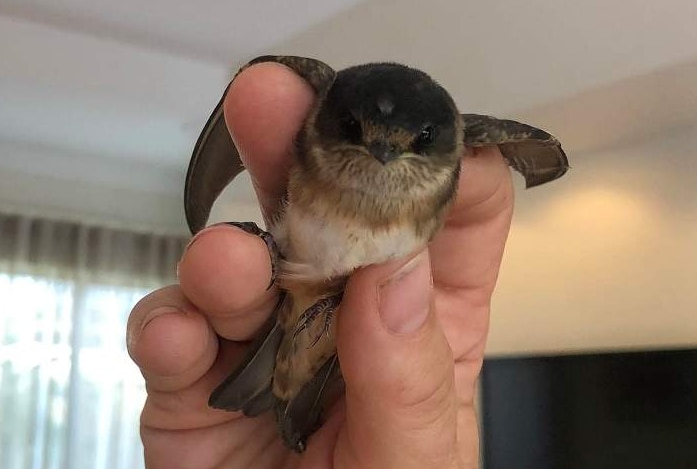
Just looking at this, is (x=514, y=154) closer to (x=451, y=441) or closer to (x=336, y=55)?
(x=451, y=441)

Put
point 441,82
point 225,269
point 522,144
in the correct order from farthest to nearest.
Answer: point 441,82, point 522,144, point 225,269

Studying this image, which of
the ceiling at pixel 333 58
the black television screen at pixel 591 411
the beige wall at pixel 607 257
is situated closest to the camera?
the ceiling at pixel 333 58

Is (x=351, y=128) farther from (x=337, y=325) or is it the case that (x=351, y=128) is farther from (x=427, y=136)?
(x=337, y=325)

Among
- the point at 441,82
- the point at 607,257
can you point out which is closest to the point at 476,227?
the point at 441,82

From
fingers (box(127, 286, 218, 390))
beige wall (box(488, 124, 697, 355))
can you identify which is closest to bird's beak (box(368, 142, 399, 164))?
fingers (box(127, 286, 218, 390))

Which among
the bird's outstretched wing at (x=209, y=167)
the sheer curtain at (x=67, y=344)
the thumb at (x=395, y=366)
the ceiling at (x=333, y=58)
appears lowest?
the sheer curtain at (x=67, y=344)

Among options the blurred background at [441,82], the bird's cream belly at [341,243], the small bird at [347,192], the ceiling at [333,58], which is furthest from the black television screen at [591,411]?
the bird's cream belly at [341,243]

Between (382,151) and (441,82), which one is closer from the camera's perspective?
(382,151)

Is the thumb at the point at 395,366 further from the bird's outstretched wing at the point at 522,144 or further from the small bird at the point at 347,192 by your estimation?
the bird's outstretched wing at the point at 522,144
